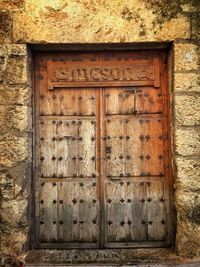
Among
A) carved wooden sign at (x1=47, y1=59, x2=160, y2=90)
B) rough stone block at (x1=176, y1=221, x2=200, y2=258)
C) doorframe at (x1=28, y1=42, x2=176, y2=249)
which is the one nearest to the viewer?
rough stone block at (x1=176, y1=221, x2=200, y2=258)

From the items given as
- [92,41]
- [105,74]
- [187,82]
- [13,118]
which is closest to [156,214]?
[187,82]

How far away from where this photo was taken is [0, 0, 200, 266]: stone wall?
11.5 ft

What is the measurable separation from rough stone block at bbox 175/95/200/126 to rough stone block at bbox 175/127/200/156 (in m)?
0.07

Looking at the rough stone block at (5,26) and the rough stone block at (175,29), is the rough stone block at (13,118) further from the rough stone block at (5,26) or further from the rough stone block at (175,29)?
the rough stone block at (175,29)

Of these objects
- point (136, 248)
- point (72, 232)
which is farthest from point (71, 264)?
point (136, 248)

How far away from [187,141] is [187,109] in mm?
281

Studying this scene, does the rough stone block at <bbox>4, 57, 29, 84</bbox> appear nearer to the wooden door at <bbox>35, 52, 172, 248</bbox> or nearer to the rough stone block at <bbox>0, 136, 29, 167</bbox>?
the wooden door at <bbox>35, 52, 172, 248</bbox>

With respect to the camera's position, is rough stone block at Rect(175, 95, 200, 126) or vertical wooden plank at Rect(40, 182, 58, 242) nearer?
rough stone block at Rect(175, 95, 200, 126)

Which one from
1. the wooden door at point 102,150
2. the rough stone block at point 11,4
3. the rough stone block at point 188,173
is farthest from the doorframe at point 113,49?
the rough stone block at point 11,4

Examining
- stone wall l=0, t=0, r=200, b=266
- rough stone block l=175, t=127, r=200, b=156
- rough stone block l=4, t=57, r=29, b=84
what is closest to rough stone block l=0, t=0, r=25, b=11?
stone wall l=0, t=0, r=200, b=266

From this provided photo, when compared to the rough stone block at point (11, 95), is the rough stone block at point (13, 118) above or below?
below

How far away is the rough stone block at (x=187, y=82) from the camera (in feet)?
11.5

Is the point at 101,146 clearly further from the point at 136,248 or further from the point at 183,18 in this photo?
the point at 183,18

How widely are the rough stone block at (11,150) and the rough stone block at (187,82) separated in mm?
1457
